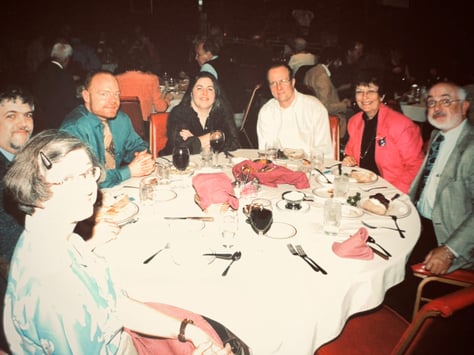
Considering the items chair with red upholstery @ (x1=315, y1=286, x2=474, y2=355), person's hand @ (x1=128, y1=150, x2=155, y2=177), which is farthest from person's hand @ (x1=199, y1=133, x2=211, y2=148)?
chair with red upholstery @ (x1=315, y1=286, x2=474, y2=355)

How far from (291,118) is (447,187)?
66.7 inches

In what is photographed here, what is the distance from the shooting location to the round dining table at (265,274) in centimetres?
123

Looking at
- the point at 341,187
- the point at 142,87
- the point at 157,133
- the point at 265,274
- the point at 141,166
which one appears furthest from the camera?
the point at 142,87

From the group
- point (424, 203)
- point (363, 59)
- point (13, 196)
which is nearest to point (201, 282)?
point (13, 196)

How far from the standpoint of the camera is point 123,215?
1690mm

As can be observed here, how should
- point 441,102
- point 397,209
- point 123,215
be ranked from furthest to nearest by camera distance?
point 441,102 < point 397,209 < point 123,215

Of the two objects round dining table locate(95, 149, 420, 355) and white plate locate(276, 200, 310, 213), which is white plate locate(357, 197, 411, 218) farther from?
white plate locate(276, 200, 310, 213)

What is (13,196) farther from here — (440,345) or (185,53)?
(185,53)

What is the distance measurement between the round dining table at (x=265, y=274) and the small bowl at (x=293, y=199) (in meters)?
0.11

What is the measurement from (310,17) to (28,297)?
44.9ft

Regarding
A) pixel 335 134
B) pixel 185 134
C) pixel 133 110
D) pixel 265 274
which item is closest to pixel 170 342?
pixel 265 274

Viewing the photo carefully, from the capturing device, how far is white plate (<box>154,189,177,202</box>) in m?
1.94

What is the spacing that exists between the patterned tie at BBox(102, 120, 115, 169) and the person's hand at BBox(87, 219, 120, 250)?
4.57ft

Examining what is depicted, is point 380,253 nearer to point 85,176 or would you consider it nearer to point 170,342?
point 170,342
